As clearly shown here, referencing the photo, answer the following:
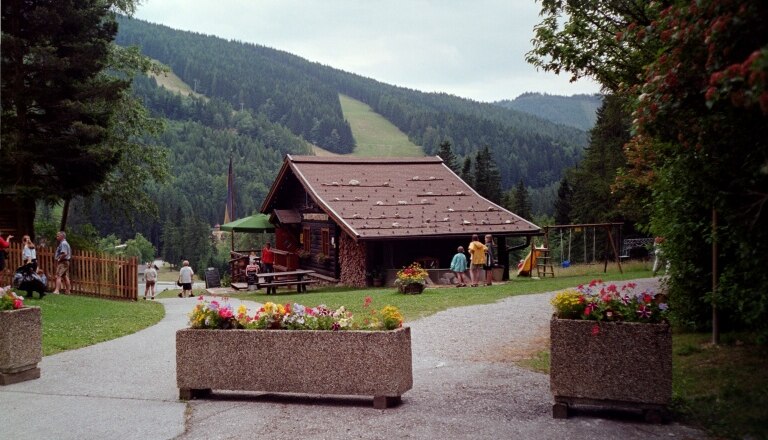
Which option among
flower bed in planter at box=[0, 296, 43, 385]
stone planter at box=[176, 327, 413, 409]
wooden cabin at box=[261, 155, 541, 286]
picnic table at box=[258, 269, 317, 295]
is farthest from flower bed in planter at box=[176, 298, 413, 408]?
picnic table at box=[258, 269, 317, 295]

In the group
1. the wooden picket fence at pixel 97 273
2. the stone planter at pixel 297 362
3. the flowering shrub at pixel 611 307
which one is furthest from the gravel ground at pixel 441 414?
the wooden picket fence at pixel 97 273

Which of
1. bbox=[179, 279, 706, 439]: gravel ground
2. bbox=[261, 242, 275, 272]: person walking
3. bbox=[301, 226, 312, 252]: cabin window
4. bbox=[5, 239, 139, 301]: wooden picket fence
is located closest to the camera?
bbox=[179, 279, 706, 439]: gravel ground

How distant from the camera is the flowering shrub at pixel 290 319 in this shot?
356 inches

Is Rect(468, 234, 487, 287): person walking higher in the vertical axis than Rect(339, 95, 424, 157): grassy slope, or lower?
lower

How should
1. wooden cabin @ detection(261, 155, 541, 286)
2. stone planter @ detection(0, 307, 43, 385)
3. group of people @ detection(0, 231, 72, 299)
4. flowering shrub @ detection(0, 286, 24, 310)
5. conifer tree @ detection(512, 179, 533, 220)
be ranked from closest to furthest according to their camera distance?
stone planter @ detection(0, 307, 43, 385) → flowering shrub @ detection(0, 286, 24, 310) → group of people @ detection(0, 231, 72, 299) → wooden cabin @ detection(261, 155, 541, 286) → conifer tree @ detection(512, 179, 533, 220)

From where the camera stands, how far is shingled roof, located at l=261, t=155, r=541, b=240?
30344 mm

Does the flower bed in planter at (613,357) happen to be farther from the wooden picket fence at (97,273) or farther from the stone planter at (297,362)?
the wooden picket fence at (97,273)

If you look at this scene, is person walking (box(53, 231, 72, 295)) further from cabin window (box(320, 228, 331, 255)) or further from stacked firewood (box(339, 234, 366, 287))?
cabin window (box(320, 228, 331, 255))

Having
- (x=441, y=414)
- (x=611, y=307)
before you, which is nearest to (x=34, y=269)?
(x=441, y=414)

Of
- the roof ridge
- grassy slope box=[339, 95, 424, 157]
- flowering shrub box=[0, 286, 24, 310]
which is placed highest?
grassy slope box=[339, 95, 424, 157]

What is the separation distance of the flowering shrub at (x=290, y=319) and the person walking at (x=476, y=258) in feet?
55.7

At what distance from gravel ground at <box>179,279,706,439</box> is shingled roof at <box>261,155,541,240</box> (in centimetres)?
1811

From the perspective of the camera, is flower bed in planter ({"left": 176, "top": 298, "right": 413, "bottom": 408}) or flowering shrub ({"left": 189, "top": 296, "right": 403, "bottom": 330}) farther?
flowering shrub ({"left": 189, "top": 296, "right": 403, "bottom": 330})

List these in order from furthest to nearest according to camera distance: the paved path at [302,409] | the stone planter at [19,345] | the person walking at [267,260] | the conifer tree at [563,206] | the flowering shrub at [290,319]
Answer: the conifer tree at [563,206]
the person walking at [267,260]
the stone planter at [19,345]
the flowering shrub at [290,319]
the paved path at [302,409]
